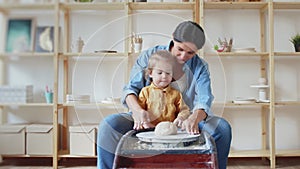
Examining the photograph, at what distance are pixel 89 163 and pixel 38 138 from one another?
292 mm

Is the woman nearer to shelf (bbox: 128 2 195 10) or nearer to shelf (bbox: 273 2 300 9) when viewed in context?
shelf (bbox: 128 2 195 10)

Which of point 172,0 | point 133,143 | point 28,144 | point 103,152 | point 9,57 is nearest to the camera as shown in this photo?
point 9,57

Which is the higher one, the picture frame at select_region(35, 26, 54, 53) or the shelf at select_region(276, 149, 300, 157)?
the picture frame at select_region(35, 26, 54, 53)

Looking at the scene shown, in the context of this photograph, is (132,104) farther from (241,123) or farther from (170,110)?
(241,123)

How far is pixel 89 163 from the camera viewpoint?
6.05 ft

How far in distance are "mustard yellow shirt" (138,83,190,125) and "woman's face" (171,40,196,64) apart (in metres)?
0.07

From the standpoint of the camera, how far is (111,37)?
91 centimetres

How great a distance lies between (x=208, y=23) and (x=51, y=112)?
99cm

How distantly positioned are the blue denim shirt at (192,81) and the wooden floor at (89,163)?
1.02 meters

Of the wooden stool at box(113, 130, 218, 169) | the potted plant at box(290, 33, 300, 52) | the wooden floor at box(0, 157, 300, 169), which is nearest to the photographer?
the wooden stool at box(113, 130, 218, 169)

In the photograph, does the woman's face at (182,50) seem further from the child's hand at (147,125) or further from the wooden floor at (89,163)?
the wooden floor at (89,163)

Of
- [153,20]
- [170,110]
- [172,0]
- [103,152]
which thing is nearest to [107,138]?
[103,152]

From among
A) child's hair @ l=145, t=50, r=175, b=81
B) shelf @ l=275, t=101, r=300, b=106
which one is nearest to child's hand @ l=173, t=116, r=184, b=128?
child's hair @ l=145, t=50, r=175, b=81

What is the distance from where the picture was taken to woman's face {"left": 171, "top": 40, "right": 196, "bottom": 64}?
78 cm
